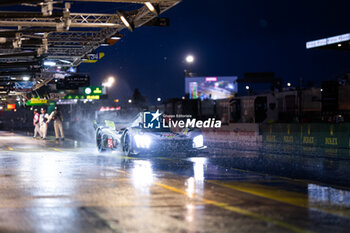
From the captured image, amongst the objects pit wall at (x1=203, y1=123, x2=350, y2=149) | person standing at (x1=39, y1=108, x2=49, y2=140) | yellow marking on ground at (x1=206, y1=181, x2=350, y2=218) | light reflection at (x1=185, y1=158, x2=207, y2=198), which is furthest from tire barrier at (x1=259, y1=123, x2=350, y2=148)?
person standing at (x1=39, y1=108, x2=49, y2=140)

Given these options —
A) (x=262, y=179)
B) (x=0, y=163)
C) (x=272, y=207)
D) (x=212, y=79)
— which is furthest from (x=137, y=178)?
(x=212, y=79)

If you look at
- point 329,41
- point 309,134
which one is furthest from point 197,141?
point 329,41

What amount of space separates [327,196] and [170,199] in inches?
104

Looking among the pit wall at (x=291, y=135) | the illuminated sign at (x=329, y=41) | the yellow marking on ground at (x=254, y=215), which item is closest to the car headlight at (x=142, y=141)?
the yellow marking on ground at (x=254, y=215)

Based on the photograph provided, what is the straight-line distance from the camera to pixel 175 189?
29.5 ft

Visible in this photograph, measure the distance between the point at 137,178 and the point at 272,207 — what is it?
Answer: 404 centimetres

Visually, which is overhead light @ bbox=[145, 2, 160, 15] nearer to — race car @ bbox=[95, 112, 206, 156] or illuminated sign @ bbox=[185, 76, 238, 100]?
race car @ bbox=[95, 112, 206, 156]

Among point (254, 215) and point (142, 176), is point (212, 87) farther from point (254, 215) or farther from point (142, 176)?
point (254, 215)

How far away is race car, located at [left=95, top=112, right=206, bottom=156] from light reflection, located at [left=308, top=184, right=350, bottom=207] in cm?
712

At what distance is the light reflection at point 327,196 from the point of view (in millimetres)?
7773

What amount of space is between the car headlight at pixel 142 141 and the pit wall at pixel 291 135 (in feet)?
31.0

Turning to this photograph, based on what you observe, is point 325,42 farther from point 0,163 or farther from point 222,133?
point 0,163

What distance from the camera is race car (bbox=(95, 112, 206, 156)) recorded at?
16.2 m

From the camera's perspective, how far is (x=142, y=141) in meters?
16.2
